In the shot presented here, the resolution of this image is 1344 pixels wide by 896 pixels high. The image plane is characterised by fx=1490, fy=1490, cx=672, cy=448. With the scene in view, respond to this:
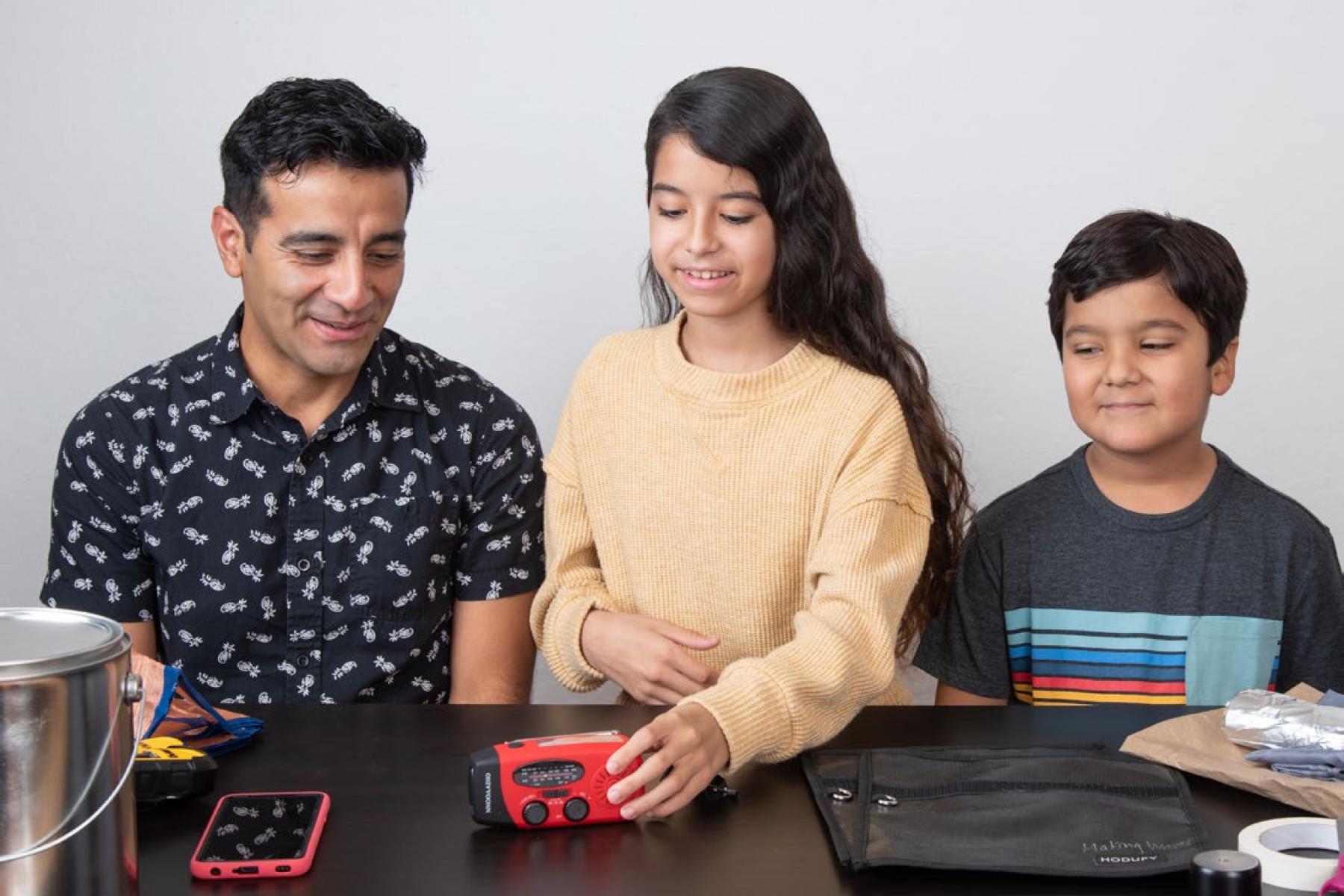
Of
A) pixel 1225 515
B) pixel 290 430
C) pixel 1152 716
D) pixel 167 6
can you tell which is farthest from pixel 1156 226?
pixel 167 6

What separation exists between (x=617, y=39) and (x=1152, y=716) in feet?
4.82

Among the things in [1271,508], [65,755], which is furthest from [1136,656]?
[65,755]

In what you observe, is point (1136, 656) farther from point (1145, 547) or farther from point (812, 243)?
point (812, 243)

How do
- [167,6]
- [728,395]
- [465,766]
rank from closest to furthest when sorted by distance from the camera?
[465,766] < [728,395] < [167,6]

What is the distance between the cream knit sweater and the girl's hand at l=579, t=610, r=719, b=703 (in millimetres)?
36

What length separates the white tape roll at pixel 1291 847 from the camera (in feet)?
3.43

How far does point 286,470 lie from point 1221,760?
3.73 feet

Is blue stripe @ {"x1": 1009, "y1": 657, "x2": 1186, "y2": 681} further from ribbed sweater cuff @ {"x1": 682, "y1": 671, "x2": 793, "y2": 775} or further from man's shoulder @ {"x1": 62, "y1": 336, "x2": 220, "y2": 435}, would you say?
man's shoulder @ {"x1": 62, "y1": 336, "x2": 220, "y2": 435}

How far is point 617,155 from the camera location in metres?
2.46

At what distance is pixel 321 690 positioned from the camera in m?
1.85

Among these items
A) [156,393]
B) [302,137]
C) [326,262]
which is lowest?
[156,393]

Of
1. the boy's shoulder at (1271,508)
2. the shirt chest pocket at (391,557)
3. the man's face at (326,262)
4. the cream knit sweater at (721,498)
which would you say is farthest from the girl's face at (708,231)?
the boy's shoulder at (1271,508)

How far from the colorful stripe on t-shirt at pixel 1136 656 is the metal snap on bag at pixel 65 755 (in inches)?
47.3

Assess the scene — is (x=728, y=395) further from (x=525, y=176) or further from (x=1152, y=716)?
(x=525, y=176)
